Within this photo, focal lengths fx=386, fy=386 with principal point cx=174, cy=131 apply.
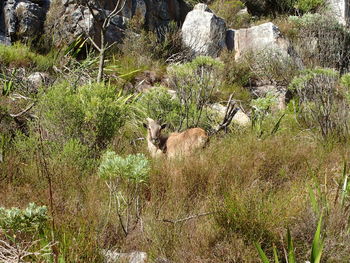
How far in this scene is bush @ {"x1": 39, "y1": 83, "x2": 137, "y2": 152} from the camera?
469 centimetres

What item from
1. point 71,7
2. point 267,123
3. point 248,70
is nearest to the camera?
point 267,123

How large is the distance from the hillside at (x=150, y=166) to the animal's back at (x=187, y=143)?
0.02 metres

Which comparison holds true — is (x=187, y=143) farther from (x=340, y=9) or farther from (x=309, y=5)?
(x=309, y=5)

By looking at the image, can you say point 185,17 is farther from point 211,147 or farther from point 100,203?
point 100,203

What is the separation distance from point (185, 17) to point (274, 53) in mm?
3978

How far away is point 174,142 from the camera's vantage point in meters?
5.30

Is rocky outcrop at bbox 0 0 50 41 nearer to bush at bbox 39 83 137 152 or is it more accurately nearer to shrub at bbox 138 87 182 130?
shrub at bbox 138 87 182 130

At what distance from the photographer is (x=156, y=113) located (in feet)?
22.4

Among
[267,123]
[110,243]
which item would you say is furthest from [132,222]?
[267,123]

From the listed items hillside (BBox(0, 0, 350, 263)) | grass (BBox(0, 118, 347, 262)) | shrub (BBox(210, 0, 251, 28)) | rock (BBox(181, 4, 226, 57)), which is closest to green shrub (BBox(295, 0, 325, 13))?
shrub (BBox(210, 0, 251, 28))

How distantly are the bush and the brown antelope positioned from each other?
2.05ft

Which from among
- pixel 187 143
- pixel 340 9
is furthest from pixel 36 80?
pixel 340 9

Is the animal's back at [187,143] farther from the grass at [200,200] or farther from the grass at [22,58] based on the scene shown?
the grass at [22,58]

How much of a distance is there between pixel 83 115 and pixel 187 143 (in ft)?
4.55
